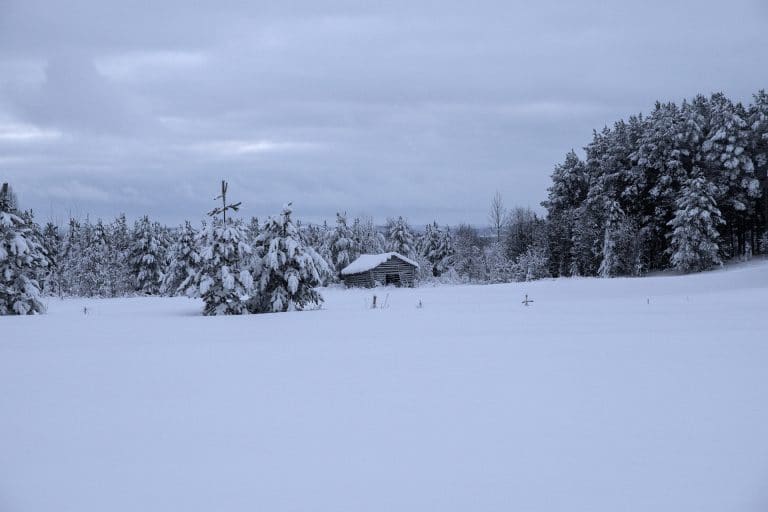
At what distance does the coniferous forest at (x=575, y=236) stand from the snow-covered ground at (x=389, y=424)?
1163cm

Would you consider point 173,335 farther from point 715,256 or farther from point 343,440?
point 715,256

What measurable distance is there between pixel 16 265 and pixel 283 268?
1334 centimetres

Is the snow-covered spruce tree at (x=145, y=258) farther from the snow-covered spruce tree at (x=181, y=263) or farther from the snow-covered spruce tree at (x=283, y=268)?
the snow-covered spruce tree at (x=283, y=268)

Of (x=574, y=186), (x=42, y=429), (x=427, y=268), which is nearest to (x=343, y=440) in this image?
(x=42, y=429)

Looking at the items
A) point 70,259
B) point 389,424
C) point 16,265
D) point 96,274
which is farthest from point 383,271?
point 389,424

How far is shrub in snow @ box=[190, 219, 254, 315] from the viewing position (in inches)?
1081

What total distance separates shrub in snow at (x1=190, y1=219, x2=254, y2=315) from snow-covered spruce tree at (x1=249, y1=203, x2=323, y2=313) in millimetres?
785

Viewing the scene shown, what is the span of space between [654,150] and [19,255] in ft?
159

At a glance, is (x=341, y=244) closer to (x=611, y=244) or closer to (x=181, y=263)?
(x=181, y=263)

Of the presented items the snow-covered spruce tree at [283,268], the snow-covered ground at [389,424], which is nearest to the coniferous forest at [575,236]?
the snow-covered spruce tree at [283,268]

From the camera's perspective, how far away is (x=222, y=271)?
27578 millimetres

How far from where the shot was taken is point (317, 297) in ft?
96.7

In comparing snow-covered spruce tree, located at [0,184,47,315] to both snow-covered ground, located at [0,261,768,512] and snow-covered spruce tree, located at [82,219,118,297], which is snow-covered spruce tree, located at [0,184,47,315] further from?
snow-covered spruce tree, located at [82,219,118,297]

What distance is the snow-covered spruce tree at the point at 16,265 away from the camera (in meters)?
27.9
